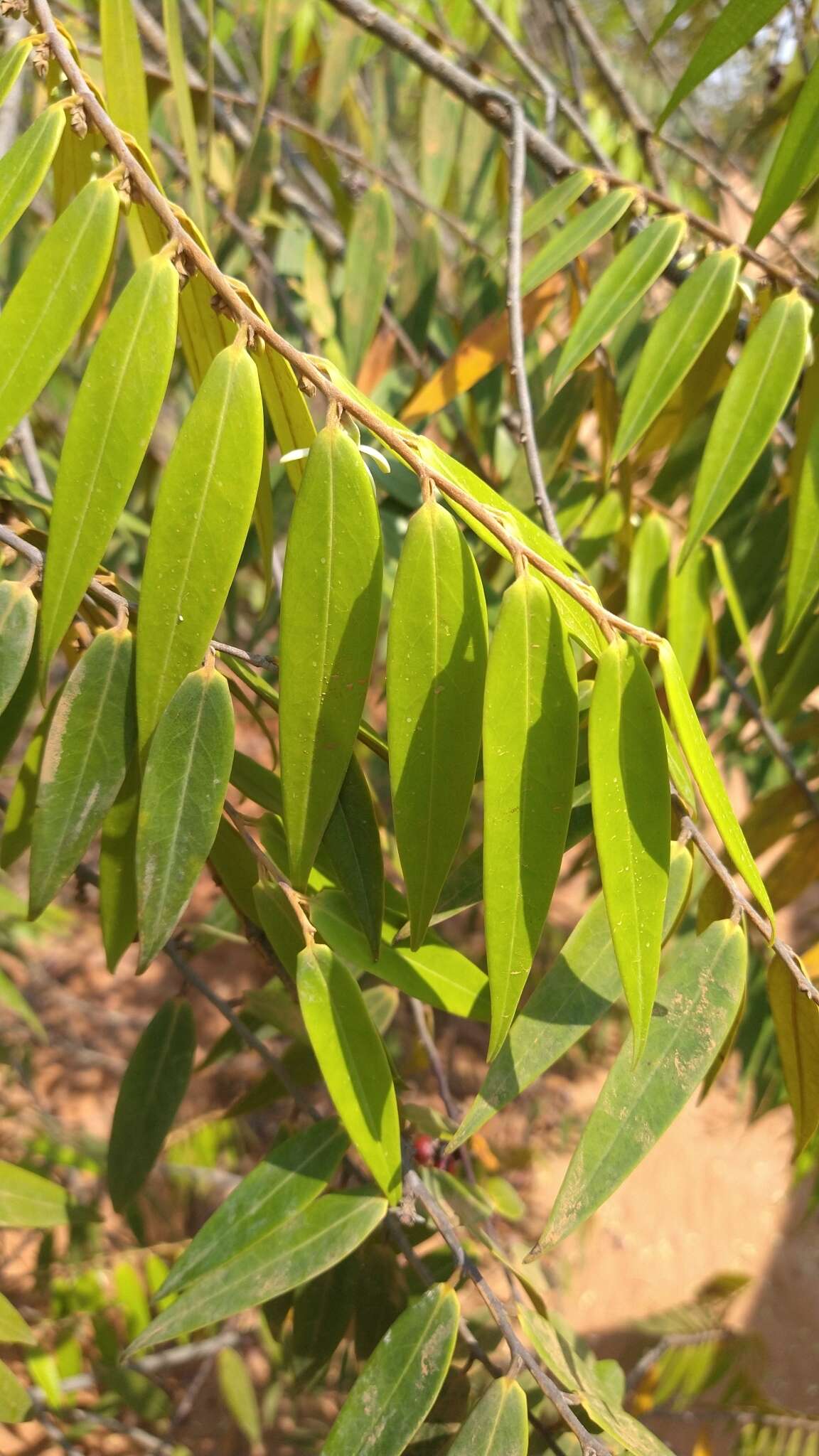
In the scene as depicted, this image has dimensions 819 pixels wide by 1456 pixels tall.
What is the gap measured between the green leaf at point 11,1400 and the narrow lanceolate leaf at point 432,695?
464 millimetres

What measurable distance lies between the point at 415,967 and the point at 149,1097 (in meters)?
0.38

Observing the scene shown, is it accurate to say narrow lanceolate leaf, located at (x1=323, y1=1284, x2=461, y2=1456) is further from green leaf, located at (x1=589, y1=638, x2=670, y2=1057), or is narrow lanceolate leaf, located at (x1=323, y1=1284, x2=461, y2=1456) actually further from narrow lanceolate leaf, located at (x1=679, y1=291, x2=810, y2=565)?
narrow lanceolate leaf, located at (x1=679, y1=291, x2=810, y2=565)

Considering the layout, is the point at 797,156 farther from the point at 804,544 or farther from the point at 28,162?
the point at 28,162

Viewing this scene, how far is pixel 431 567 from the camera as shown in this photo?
1.48 ft

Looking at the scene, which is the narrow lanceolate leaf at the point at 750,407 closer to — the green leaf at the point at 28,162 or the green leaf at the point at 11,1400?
the green leaf at the point at 28,162

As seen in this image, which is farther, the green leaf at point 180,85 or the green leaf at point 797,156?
the green leaf at point 180,85

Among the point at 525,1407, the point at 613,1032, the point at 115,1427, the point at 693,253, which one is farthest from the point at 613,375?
the point at 613,1032

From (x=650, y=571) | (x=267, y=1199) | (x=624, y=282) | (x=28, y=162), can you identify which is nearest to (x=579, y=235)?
(x=624, y=282)

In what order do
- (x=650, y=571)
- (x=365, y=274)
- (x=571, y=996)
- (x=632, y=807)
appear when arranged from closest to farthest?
1. (x=632, y=807)
2. (x=571, y=996)
3. (x=650, y=571)
4. (x=365, y=274)

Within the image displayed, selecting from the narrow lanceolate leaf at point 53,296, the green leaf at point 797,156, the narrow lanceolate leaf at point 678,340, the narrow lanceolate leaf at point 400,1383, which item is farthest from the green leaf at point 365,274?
the narrow lanceolate leaf at point 400,1383

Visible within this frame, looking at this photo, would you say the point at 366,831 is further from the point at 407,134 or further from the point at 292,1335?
the point at 407,134

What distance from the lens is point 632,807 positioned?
44cm

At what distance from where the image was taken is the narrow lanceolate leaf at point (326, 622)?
45 cm

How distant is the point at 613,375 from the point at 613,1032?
239 cm
